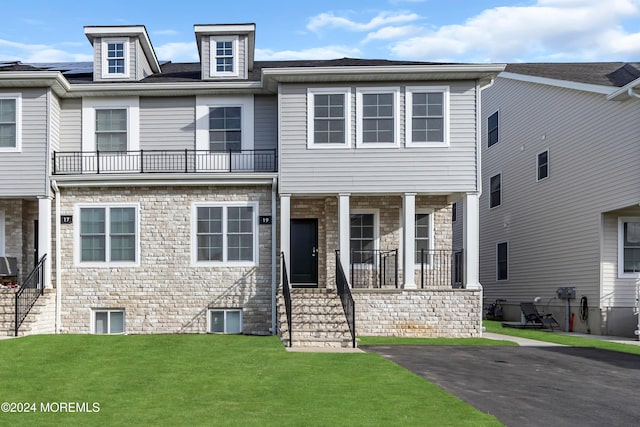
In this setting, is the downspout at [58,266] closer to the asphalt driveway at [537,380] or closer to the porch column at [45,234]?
the porch column at [45,234]

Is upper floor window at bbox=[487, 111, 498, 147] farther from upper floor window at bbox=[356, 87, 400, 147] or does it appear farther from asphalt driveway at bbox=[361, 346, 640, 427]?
asphalt driveway at bbox=[361, 346, 640, 427]

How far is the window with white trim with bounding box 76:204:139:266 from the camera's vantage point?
17.4 m

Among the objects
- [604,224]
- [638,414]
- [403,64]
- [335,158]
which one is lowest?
[638,414]

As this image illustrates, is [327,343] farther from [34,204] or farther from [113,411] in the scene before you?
[34,204]

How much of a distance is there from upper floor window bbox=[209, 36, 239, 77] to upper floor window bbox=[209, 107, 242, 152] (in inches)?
44.1

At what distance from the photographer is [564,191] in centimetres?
2134

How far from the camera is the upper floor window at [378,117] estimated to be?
17125mm

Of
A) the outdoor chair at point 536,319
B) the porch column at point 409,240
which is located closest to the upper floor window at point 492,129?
the outdoor chair at point 536,319

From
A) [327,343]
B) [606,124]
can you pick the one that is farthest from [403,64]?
[327,343]

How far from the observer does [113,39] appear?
18.9 m

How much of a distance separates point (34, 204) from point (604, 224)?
49.9ft

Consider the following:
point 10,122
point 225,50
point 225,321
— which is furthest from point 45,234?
point 225,50

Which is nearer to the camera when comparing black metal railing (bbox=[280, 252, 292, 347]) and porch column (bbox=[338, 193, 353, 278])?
black metal railing (bbox=[280, 252, 292, 347])

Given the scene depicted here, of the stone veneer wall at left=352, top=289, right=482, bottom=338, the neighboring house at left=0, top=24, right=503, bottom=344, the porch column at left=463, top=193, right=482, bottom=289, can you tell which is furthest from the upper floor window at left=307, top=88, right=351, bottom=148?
the stone veneer wall at left=352, top=289, right=482, bottom=338
